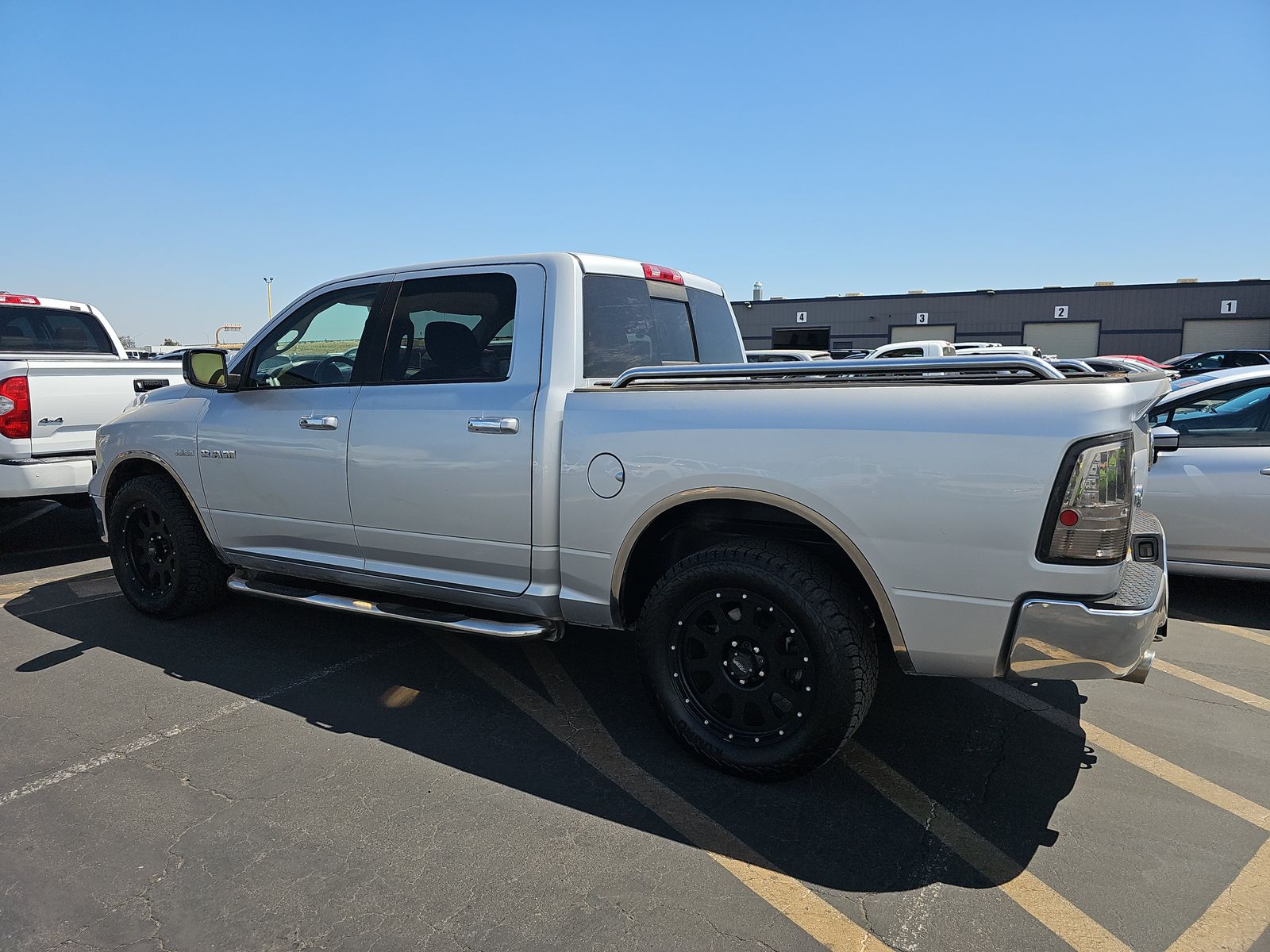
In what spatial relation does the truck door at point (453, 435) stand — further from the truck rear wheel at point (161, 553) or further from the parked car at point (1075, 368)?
the parked car at point (1075, 368)

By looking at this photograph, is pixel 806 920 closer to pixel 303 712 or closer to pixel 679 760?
pixel 679 760

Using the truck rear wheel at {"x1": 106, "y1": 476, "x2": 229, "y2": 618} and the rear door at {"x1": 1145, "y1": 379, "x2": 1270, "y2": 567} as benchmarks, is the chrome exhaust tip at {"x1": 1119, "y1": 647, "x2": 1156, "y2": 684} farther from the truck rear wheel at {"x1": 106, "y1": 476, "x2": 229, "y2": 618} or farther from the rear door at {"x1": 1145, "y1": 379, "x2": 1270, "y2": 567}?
the truck rear wheel at {"x1": 106, "y1": 476, "x2": 229, "y2": 618}

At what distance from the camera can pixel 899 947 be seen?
7.47 ft

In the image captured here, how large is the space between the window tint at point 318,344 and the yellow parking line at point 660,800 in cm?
163

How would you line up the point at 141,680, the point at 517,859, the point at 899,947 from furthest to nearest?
the point at 141,680, the point at 517,859, the point at 899,947

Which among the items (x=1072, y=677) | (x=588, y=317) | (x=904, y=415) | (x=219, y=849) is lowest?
(x=219, y=849)

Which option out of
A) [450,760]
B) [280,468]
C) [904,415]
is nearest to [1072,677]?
[904,415]

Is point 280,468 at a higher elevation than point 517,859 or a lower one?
higher

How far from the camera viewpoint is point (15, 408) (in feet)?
19.6

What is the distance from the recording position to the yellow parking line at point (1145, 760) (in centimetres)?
296

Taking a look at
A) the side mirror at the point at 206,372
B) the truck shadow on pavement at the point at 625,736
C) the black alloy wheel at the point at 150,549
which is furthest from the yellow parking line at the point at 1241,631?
the black alloy wheel at the point at 150,549

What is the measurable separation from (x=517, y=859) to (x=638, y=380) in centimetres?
187

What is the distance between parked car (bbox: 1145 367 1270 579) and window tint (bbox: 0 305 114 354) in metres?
9.45

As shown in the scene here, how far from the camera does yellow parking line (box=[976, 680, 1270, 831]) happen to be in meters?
2.96
